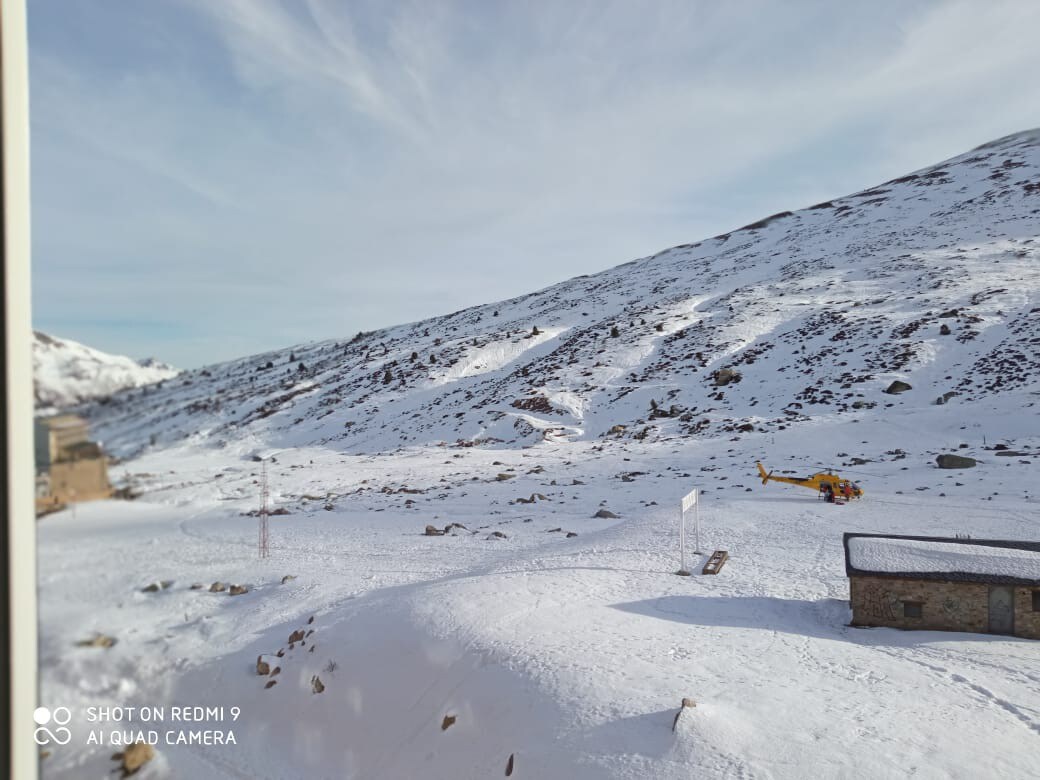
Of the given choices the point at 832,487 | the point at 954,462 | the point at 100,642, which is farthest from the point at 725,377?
the point at 100,642

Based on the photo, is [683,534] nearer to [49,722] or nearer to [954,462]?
[49,722]

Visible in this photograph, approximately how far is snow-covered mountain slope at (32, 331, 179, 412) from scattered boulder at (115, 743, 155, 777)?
1733 mm

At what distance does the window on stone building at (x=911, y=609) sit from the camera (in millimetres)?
10078

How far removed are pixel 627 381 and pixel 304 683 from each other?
34176 millimetres

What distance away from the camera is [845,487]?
18766 millimetres

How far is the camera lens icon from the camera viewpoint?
1.46 meters

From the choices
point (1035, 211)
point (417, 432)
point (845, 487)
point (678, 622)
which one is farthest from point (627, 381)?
point (1035, 211)

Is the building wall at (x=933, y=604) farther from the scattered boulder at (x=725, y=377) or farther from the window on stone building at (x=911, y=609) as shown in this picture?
the scattered boulder at (x=725, y=377)

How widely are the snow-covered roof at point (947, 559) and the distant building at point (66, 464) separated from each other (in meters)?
11.2

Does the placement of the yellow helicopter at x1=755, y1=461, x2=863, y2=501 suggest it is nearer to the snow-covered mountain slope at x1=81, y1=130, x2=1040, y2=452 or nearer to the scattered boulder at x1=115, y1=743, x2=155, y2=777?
the snow-covered mountain slope at x1=81, y1=130, x2=1040, y2=452

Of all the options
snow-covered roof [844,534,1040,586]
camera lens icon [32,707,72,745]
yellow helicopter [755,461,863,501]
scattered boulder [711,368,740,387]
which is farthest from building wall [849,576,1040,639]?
scattered boulder [711,368,740,387]

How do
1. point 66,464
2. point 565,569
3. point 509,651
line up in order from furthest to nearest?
1. point 565,569
2. point 509,651
3. point 66,464

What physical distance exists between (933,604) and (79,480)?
12082 mm

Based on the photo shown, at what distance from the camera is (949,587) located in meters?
9.85
